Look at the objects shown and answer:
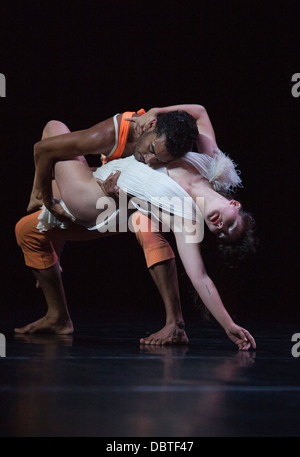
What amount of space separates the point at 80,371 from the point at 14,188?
3230 mm

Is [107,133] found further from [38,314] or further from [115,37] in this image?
[115,37]

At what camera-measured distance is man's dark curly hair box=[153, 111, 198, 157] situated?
1.89 m

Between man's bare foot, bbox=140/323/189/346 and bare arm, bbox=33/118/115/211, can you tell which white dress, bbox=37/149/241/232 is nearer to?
bare arm, bbox=33/118/115/211

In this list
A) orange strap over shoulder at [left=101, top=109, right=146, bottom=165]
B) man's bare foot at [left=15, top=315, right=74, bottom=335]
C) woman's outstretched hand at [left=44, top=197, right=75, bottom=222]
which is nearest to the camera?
orange strap over shoulder at [left=101, top=109, right=146, bottom=165]

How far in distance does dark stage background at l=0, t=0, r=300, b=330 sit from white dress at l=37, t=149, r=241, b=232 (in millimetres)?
2048

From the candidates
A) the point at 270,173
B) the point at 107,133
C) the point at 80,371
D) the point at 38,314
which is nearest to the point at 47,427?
the point at 80,371

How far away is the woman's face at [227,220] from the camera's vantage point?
184 cm

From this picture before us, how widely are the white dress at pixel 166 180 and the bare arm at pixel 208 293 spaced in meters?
0.09

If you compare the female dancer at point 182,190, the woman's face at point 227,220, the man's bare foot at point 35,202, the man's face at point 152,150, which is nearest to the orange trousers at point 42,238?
the man's bare foot at point 35,202

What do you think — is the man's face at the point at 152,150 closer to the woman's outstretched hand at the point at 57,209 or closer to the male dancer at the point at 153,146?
the male dancer at the point at 153,146

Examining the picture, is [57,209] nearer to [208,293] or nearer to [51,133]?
[51,133]

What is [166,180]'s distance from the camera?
1.86 m

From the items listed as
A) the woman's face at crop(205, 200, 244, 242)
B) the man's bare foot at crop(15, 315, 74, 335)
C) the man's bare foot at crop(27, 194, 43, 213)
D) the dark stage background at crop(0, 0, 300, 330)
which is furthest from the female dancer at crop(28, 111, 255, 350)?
the dark stage background at crop(0, 0, 300, 330)

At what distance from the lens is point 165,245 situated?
2012mm
